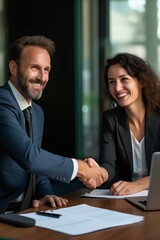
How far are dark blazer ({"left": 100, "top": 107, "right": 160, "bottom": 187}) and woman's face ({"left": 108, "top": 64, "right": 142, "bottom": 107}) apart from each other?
A: 127 millimetres

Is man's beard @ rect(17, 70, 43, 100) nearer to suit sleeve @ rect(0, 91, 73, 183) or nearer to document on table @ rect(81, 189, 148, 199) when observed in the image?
suit sleeve @ rect(0, 91, 73, 183)

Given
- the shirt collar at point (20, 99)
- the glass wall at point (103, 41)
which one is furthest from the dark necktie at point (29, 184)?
the glass wall at point (103, 41)

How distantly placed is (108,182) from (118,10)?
276cm

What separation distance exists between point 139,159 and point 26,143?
0.88m

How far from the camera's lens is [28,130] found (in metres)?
2.68

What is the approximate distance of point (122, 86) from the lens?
303 cm

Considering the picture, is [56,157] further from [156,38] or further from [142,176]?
[156,38]

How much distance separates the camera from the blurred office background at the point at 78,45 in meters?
5.01

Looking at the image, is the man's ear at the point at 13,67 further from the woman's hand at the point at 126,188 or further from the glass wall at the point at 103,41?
the glass wall at the point at 103,41

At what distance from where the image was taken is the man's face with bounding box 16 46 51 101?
8.99 feet

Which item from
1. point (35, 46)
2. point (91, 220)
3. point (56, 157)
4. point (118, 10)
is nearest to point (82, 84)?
point (118, 10)

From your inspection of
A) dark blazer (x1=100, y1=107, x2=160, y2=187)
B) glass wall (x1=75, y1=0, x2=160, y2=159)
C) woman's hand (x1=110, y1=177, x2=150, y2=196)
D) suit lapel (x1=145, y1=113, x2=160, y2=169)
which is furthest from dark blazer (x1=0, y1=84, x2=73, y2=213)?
glass wall (x1=75, y1=0, x2=160, y2=159)

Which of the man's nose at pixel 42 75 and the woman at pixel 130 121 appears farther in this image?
the woman at pixel 130 121

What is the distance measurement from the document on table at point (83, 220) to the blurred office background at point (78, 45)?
10.1 ft
